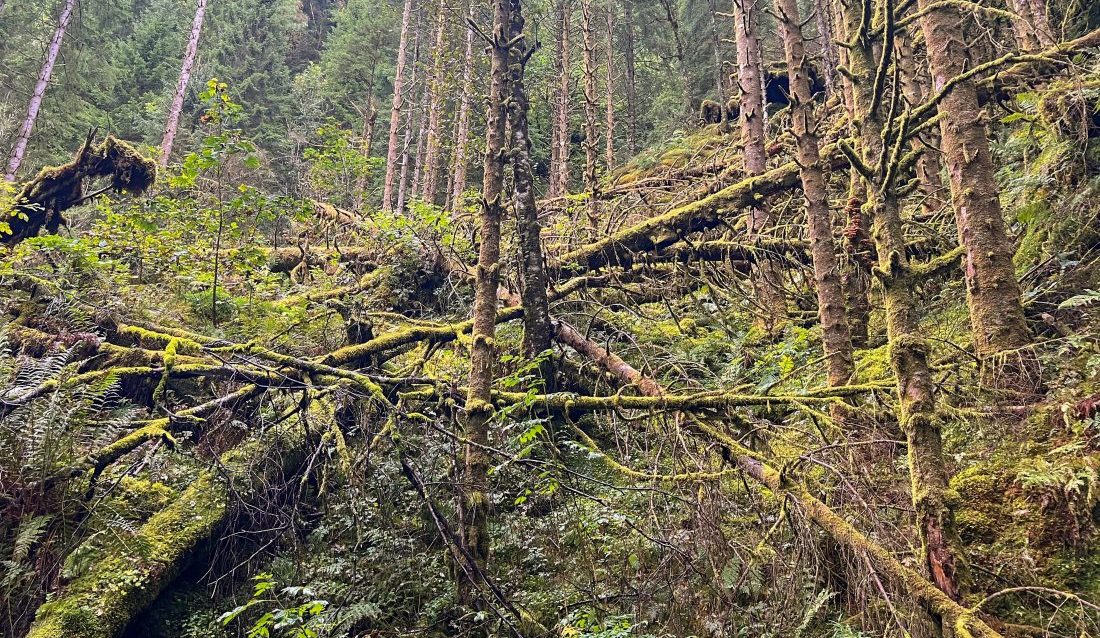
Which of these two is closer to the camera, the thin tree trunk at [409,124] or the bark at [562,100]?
the bark at [562,100]

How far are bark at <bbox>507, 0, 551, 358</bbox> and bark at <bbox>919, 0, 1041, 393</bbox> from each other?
328cm

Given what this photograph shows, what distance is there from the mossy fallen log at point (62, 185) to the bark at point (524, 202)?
6.54 metres

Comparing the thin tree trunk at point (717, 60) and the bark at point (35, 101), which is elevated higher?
the thin tree trunk at point (717, 60)

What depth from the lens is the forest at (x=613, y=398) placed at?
338cm

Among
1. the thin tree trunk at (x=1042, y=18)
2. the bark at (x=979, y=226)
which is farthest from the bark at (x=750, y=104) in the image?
the thin tree trunk at (x=1042, y=18)

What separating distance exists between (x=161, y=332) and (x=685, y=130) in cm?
1935

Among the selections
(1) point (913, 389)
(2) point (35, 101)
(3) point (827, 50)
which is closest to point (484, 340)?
(1) point (913, 389)

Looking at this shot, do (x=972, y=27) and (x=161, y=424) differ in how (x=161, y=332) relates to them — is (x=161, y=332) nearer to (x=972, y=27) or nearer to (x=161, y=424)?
(x=161, y=424)

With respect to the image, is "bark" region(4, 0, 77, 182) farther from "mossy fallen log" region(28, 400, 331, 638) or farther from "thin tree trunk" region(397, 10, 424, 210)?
"mossy fallen log" region(28, 400, 331, 638)

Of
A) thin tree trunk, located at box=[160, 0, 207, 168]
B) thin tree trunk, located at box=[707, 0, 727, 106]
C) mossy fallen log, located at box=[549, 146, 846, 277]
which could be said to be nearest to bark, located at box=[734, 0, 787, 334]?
mossy fallen log, located at box=[549, 146, 846, 277]

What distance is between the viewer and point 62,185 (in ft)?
28.8

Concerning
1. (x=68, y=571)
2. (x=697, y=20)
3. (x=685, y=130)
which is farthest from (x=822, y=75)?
(x=68, y=571)

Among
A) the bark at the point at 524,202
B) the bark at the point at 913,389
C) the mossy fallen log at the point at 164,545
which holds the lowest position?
the mossy fallen log at the point at 164,545

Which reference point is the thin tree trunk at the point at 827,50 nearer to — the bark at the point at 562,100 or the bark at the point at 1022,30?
the bark at the point at 562,100
